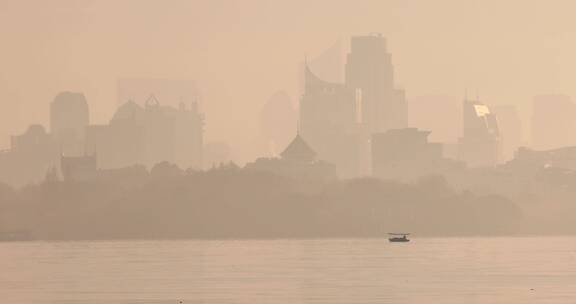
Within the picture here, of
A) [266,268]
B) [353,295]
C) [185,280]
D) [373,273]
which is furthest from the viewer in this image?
[266,268]

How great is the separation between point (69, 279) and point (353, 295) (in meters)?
41.4

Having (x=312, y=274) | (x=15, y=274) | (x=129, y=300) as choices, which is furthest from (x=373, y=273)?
(x=129, y=300)

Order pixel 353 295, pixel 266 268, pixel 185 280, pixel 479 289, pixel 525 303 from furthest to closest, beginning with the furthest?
pixel 266 268
pixel 185 280
pixel 479 289
pixel 353 295
pixel 525 303

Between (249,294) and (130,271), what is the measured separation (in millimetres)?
50136

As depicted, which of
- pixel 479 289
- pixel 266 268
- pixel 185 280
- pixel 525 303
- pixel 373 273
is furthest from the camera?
pixel 266 268

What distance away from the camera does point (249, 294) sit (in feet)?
457

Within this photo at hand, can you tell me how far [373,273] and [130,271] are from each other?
91.1ft

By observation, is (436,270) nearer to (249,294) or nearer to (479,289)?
(479,289)

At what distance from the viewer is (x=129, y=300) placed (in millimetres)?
133625

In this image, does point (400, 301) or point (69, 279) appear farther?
point (69, 279)

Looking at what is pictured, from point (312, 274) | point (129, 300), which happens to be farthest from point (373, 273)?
point (129, 300)

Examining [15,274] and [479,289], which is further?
[15,274]

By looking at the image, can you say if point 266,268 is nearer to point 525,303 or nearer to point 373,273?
point 373,273

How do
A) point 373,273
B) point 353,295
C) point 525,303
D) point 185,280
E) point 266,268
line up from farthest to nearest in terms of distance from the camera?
1. point 266,268
2. point 373,273
3. point 185,280
4. point 353,295
5. point 525,303
